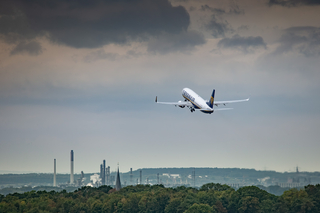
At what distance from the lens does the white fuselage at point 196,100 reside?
16918cm

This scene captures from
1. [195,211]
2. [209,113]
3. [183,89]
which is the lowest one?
[195,211]

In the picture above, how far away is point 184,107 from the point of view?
180m

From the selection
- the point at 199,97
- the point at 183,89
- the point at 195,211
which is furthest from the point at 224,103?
the point at 195,211

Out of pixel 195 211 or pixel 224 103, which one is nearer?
pixel 224 103

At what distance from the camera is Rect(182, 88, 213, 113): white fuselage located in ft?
555

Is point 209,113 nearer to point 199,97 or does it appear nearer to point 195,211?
point 199,97

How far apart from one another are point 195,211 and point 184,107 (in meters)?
46.5

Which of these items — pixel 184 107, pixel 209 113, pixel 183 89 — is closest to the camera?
pixel 209 113

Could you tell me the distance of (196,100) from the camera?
179 metres

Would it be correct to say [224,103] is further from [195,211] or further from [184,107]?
[195,211]

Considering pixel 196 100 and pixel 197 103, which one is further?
pixel 196 100

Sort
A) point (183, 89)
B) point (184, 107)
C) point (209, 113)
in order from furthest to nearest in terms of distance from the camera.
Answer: point (183, 89) → point (184, 107) → point (209, 113)

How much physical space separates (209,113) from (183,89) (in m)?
32.7

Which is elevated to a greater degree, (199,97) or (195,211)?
(199,97)
